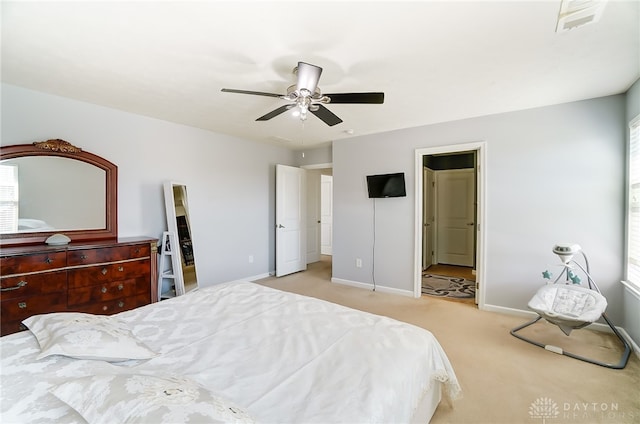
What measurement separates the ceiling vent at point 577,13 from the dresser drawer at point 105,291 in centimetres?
416

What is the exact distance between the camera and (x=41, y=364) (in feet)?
3.83

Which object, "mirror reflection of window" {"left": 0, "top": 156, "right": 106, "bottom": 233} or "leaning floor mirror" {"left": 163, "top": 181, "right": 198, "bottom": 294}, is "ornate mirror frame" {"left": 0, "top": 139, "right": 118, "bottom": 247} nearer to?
"mirror reflection of window" {"left": 0, "top": 156, "right": 106, "bottom": 233}

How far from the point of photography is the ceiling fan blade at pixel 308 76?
187 cm

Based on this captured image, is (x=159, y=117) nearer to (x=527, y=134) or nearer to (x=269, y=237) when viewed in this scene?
(x=269, y=237)

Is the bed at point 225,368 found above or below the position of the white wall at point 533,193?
below

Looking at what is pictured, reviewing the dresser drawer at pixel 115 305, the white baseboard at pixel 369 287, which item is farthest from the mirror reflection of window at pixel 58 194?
the white baseboard at pixel 369 287

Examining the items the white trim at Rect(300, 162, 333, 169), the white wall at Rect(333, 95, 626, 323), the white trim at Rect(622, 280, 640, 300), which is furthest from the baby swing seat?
the white trim at Rect(300, 162, 333, 169)

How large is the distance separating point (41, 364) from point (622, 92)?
4.86 meters

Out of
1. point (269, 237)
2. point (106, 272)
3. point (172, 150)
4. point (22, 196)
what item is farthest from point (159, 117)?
point (269, 237)

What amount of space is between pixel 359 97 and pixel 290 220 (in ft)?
11.2

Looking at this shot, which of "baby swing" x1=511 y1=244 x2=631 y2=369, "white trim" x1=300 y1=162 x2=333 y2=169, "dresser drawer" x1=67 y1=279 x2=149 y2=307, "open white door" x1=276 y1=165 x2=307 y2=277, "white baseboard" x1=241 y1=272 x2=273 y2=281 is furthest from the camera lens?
"white trim" x1=300 y1=162 x2=333 y2=169

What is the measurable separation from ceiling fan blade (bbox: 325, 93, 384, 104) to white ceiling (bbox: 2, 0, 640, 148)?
271mm

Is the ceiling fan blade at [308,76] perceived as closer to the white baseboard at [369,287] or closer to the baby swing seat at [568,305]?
the baby swing seat at [568,305]

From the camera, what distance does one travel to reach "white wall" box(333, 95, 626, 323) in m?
2.94
